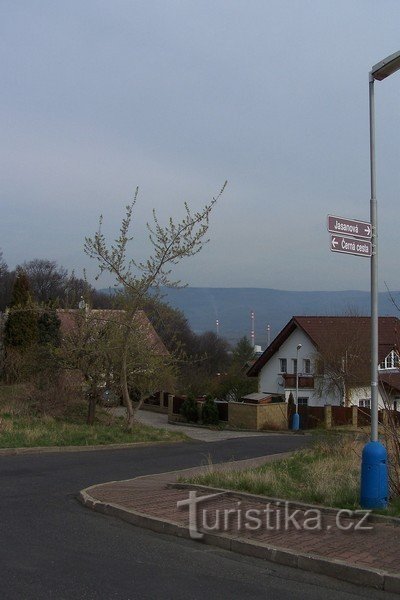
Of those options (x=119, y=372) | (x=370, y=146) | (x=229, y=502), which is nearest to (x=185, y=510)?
(x=229, y=502)

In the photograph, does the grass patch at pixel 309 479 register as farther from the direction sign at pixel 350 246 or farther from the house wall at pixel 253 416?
the house wall at pixel 253 416

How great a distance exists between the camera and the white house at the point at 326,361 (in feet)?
152

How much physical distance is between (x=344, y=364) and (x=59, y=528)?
38375 millimetres

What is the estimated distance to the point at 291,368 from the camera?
2115 inches

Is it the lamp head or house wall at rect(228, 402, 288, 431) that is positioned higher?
the lamp head

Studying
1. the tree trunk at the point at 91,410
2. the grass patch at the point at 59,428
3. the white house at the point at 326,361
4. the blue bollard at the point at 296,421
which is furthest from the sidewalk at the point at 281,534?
the white house at the point at 326,361

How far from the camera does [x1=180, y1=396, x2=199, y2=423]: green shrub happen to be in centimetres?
4150

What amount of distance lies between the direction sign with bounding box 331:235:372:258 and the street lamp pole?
0.60 ft

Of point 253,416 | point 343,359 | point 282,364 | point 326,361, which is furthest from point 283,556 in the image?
point 282,364

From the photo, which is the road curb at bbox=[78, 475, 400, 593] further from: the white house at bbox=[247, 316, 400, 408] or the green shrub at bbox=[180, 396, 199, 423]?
the white house at bbox=[247, 316, 400, 408]

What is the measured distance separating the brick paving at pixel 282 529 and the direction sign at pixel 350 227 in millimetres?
3434

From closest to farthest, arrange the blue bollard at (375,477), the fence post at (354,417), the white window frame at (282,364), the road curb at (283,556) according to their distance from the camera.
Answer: the road curb at (283,556) → the blue bollard at (375,477) → the fence post at (354,417) → the white window frame at (282,364)

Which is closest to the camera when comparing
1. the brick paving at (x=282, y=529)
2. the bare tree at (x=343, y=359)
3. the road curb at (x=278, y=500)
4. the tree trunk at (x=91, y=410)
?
the brick paving at (x=282, y=529)

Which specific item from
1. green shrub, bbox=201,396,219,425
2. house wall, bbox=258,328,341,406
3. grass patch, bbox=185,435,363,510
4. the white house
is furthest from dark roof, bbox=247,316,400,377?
grass patch, bbox=185,435,363,510
